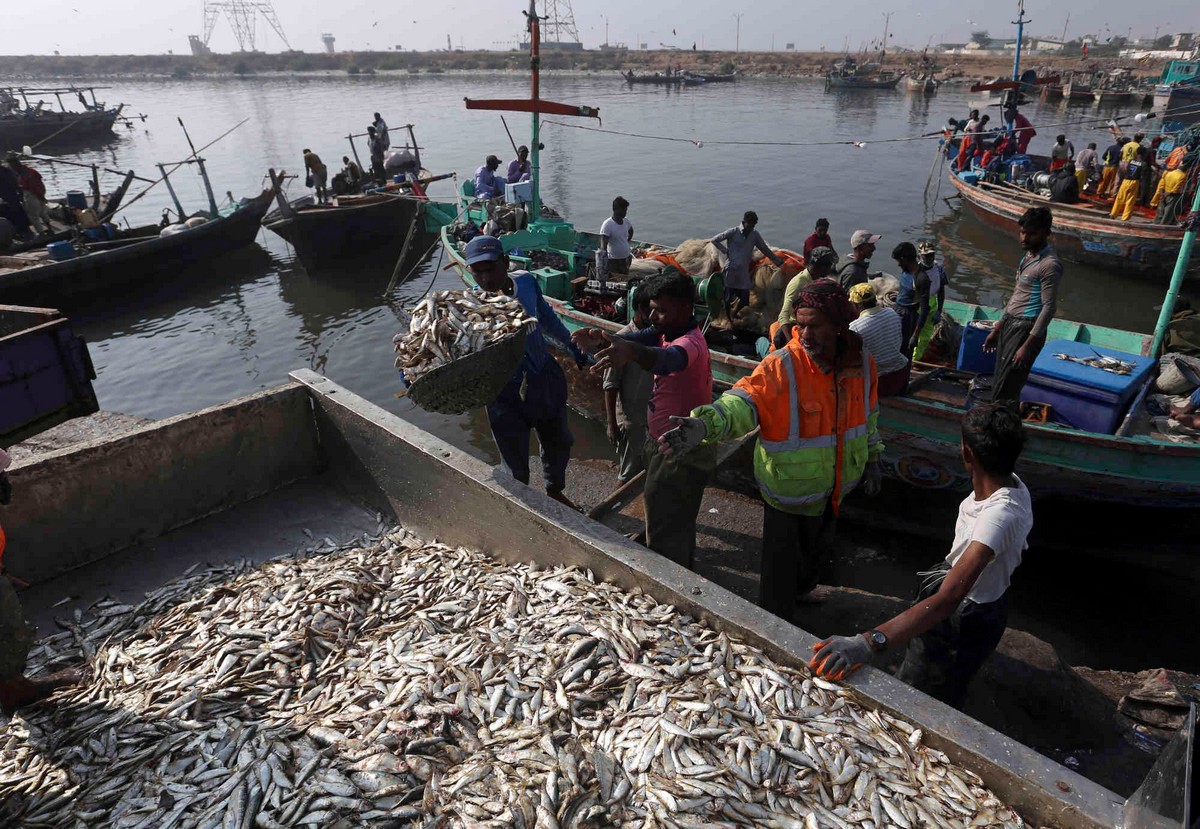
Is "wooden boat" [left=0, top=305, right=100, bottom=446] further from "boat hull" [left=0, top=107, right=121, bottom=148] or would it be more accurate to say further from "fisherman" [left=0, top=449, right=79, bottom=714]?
Result: "boat hull" [left=0, top=107, right=121, bottom=148]

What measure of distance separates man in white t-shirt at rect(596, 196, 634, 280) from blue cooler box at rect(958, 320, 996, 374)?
4.75 meters

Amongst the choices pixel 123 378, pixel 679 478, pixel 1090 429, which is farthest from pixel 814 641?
pixel 123 378

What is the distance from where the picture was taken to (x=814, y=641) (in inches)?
127

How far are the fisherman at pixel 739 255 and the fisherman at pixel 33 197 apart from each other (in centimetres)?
1763

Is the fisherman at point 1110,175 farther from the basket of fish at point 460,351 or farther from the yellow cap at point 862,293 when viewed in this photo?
the basket of fish at point 460,351

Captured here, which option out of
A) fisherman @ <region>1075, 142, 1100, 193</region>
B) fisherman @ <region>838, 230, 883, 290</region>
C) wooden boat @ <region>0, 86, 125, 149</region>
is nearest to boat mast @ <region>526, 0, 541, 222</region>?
fisherman @ <region>838, 230, 883, 290</region>

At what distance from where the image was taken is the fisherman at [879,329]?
5875mm

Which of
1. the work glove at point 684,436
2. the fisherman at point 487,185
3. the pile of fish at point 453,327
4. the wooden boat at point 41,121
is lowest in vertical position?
the fisherman at point 487,185

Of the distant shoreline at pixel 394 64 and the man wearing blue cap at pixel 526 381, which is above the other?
the distant shoreline at pixel 394 64

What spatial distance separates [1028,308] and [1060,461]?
1447mm

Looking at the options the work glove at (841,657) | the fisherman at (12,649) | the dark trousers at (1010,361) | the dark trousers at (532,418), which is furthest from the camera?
the dark trousers at (1010,361)

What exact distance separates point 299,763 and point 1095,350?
7.91m

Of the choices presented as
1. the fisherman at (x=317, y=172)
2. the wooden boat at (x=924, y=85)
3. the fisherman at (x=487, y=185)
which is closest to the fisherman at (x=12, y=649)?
the fisherman at (x=487, y=185)

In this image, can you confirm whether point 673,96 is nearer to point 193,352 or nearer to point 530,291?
point 193,352
